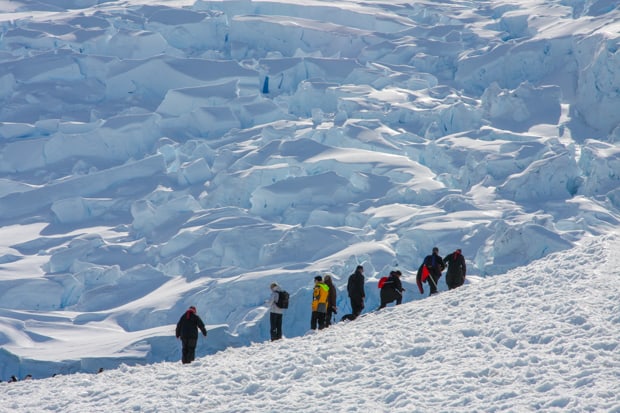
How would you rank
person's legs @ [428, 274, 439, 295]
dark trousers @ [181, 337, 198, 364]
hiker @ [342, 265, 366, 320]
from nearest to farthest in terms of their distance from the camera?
dark trousers @ [181, 337, 198, 364] → hiker @ [342, 265, 366, 320] → person's legs @ [428, 274, 439, 295]

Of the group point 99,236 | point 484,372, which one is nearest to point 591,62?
point 99,236

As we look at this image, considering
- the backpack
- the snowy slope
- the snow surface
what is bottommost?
the snow surface

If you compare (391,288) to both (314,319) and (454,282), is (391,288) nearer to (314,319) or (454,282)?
(454,282)

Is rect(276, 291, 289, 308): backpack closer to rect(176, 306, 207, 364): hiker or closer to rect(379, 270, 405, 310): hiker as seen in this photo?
rect(176, 306, 207, 364): hiker

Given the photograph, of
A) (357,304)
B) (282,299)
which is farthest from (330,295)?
(282,299)

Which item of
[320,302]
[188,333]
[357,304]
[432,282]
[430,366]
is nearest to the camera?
[430,366]

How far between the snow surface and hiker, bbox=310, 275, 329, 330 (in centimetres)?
90

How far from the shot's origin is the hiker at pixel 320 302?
44.2ft

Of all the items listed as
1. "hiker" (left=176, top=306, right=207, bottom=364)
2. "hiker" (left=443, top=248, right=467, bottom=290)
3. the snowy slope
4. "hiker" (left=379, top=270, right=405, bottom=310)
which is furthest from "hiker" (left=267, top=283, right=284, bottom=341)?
"hiker" (left=443, top=248, right=467, bottom=290)

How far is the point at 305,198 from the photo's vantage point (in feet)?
100

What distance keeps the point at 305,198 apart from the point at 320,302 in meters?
17.1

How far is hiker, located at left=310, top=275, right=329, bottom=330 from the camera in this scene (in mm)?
13461

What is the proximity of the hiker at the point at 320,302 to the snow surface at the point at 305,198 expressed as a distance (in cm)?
90

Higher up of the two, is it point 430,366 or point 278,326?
point 430,366
